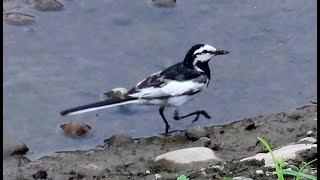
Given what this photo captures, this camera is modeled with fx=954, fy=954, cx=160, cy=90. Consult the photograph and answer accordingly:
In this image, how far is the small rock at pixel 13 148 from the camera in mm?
8008

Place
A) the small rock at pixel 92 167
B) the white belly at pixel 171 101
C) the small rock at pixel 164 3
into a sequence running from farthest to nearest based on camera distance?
1. the small rock at pixel 164 3
2. the white belly at pixel 171 101
3. the small rock at pixel 92 167

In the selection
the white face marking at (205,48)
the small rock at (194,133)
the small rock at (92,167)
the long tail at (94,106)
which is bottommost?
the small rock at (194,133)

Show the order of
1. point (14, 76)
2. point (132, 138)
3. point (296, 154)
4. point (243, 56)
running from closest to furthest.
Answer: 1. point (296, 154)
2. point (132, 138)
3. point (14, 76)
4. point (243, 56)

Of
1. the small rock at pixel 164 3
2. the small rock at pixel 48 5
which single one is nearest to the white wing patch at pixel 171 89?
the small rock at pixel 164 3

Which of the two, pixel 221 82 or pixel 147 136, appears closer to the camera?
pixel 147 136

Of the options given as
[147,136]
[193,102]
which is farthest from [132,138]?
[193,102]

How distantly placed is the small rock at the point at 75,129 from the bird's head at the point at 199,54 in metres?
1.29

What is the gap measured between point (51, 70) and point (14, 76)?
41 cm

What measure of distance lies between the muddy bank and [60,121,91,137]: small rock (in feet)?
0.90

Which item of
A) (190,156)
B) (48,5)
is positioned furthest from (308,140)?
(48,5)

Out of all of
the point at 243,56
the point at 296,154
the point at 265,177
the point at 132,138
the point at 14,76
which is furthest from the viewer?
the point at 243,56

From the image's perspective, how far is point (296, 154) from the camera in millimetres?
6645

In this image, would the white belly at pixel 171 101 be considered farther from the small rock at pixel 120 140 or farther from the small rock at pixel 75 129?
the small rock at pixel 75 129

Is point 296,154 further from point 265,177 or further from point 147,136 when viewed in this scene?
point 147,136
